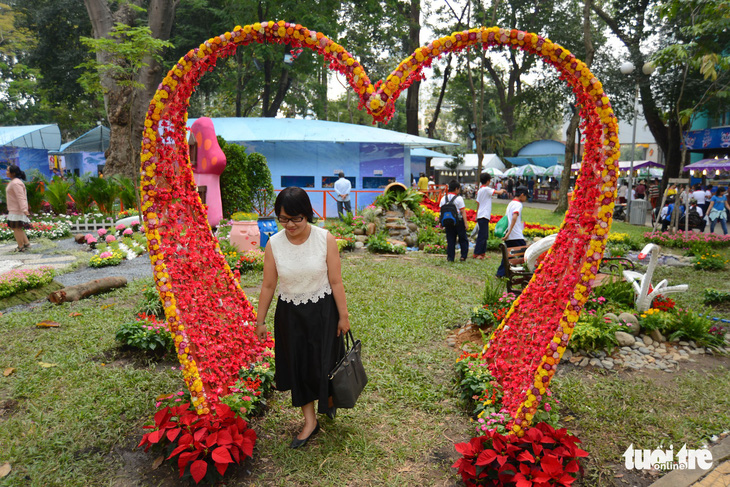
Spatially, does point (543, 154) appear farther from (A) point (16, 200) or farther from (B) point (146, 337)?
(B) point (146, 337)

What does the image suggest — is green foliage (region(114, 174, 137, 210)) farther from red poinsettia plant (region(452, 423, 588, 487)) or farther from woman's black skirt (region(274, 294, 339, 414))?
red poinsettia plant (region(452, 423, 588, 487))

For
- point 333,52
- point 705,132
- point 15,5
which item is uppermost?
point 15,5

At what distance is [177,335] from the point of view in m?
3.12

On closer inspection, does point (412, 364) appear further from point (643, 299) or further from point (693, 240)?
point (693, 240)

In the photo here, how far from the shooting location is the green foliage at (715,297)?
7066 millimetres

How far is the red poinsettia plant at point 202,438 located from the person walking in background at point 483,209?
6.67 meters

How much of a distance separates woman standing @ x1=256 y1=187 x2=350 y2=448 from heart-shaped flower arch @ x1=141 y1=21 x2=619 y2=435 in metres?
0.56

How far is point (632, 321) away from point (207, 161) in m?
6.87

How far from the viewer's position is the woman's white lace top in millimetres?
3156

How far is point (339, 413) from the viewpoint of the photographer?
3873 mm

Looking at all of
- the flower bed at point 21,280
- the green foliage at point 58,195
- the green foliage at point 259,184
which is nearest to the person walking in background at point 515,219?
the flower bed at point 21,280

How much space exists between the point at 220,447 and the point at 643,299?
199 inches

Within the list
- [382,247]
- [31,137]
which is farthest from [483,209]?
[31,137]

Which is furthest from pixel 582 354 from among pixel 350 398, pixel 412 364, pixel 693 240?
pixel 693 240
